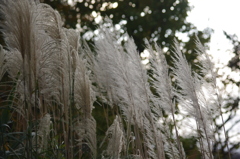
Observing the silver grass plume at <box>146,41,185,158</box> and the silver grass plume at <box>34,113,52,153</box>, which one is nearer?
the silver grass plume at <box>34,113,52,153</box>

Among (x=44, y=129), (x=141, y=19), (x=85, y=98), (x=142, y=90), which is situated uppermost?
(x=141, y=19)

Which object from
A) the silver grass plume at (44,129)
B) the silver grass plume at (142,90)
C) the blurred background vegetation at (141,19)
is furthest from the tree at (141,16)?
the silver grass plume at (44,129)

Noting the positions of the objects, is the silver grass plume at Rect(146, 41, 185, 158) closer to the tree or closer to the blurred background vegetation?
the blurred background vegetation

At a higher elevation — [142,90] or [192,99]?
[142,90]

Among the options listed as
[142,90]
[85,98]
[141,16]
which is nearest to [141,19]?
[141,16]

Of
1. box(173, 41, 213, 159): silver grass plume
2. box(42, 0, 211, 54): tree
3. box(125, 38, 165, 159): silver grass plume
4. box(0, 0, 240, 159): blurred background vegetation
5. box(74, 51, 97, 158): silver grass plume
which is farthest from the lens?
box(42, 0, 211, 54): tree

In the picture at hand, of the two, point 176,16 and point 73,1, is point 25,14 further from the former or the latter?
point 176,16

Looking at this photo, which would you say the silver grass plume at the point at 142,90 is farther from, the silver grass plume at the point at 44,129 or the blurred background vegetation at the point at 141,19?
the blurred background vegetation at the point at 141,19

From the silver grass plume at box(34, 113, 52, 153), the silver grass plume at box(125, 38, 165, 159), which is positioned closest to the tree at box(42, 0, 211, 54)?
the silver grass plume at box(125, 38, 165, 159)

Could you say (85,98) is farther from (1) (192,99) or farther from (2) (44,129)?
(1) (192,99)

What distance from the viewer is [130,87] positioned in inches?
120

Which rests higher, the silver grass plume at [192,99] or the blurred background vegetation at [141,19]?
the blurred background vegetation at [141,19]

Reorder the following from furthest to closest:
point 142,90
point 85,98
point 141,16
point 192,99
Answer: point 141,16 < point 142,90 < point 192,99 < point 85,98

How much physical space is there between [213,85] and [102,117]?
445 centimetres
